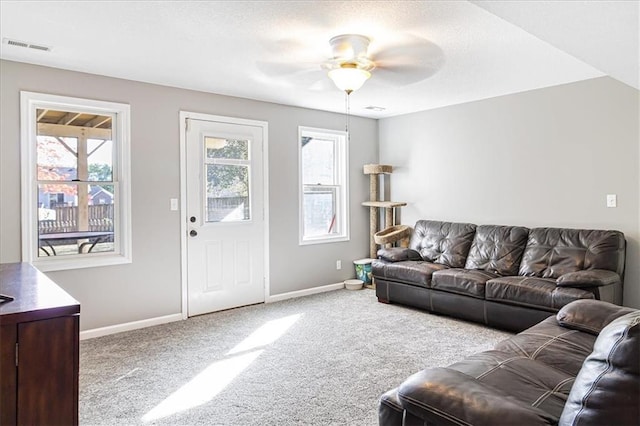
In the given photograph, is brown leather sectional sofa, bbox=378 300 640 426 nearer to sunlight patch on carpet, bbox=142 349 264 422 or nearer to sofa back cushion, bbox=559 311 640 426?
sofa back cushion, bbox=559 311 640 426

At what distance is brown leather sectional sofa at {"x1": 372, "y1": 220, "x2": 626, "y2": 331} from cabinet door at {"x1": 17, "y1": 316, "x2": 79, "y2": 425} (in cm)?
346

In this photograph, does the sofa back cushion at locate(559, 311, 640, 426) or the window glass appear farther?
the window glass

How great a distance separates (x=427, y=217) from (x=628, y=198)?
2.26 m

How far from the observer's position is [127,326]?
13.2 ft

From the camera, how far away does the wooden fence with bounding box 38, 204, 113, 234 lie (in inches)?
148

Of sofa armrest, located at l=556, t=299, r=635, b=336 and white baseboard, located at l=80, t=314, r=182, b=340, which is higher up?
sofa armrest, located at l=556, t=299, r=635, b=336

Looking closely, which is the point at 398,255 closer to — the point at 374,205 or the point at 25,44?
the point at 374,205

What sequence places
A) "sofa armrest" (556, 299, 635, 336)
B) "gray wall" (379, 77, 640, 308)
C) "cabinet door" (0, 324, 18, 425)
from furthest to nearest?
"gray wall" (379, 77, 640, 308), "sofa armrest" (556, 299, 635, 336), "cabinet door" (0, 324, 18, 425)

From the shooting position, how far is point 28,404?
139cm

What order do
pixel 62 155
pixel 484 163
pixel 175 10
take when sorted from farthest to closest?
pixel 484 163 → pixel 62 155 → pixel 175 10

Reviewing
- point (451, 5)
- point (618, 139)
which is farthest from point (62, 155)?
point (618, 139)

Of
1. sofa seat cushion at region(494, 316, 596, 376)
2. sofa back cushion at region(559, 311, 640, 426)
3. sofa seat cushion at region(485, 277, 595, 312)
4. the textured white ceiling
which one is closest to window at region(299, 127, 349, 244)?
the textured white ceiling

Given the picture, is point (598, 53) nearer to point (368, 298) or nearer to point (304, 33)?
point (304, 33)

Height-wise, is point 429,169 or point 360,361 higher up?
point 429,169
